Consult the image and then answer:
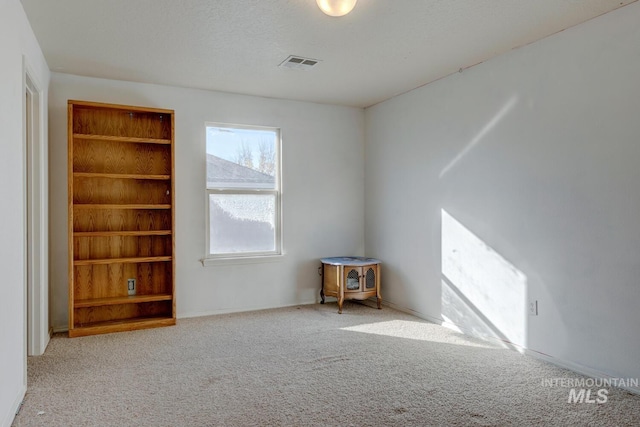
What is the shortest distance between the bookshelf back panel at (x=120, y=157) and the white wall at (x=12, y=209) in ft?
4.35

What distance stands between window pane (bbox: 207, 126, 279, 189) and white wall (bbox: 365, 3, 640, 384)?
1.63m

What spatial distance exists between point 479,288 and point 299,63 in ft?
8.29

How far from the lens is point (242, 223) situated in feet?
15.8

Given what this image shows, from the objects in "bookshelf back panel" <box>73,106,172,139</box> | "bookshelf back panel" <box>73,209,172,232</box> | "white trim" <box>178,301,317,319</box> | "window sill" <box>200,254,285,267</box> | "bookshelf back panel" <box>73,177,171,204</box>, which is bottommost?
"white trim" <box>178,301,317,319</box>

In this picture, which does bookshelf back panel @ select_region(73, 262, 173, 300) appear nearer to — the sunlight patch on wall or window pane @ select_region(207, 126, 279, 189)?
window pane @ select_region(207, 126, 279, 189)

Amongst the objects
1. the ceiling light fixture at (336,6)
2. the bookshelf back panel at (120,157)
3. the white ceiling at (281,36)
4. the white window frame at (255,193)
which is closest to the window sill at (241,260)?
the white window frame at (255,193)

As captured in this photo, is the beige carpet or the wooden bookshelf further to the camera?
the wooden bookshelf

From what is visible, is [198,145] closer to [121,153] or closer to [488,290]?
[121,153]

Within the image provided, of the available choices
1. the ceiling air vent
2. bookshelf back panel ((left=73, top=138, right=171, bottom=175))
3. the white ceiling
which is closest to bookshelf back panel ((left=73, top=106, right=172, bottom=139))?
bookshelf back panel ((left=73, top=138, right=171, bottom=175))

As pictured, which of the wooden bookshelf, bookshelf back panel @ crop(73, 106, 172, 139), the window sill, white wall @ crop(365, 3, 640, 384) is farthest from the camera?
the window sill

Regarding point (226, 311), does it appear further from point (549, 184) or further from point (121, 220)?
point (549, 184)

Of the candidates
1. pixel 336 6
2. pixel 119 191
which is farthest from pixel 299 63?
pixel 119 191

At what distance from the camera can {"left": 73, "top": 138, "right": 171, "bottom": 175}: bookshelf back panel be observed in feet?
13.3

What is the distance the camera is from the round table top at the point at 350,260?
15.4ft
